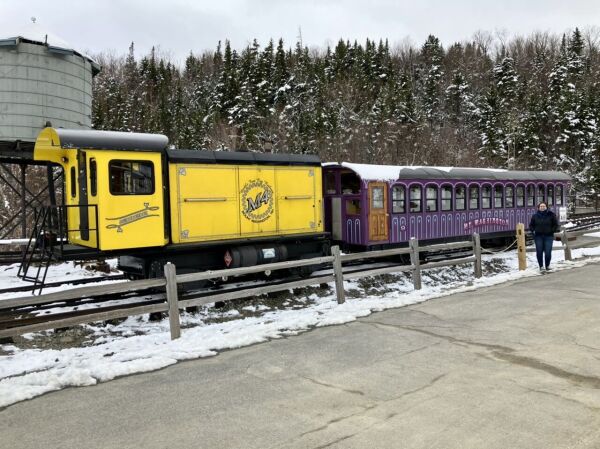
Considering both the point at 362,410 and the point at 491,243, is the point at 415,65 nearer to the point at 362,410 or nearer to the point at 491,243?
the point at 491,243

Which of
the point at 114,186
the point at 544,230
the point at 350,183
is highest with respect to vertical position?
the point at 350,183

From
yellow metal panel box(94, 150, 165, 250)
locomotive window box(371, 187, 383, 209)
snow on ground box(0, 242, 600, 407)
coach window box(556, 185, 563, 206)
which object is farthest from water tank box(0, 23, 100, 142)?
coach window box(556, 185, 563, 206)

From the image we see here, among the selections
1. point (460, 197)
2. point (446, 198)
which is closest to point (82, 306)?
point (446, 198)

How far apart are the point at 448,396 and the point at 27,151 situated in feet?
48.5

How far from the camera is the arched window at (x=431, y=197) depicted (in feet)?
51.9

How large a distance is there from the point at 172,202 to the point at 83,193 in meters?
1.68

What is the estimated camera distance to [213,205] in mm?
10898

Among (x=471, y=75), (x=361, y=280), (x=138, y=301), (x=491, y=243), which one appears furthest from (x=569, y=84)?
(x=138, y=301)

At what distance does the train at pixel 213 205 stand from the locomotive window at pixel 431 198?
0.03 meters

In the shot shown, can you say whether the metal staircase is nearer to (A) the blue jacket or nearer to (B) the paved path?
(B) the paved path

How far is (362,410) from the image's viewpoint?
4.64m

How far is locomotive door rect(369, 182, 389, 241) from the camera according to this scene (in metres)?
14.2

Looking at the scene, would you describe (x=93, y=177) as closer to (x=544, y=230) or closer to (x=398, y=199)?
(x=398, y=199)

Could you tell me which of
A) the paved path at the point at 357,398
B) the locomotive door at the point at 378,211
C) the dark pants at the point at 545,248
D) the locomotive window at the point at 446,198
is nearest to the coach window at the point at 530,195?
the locomotive window at the point at 446,198
